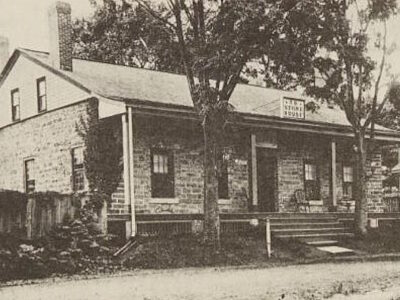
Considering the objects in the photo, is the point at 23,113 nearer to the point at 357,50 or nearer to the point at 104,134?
the point at 104,134

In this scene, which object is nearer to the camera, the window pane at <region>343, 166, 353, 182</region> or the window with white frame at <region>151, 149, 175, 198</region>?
the window with white frame at <region>151, 149, 175, 198</region>

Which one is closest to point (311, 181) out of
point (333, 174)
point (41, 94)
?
point (333, 174)

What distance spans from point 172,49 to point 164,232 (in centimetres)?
474

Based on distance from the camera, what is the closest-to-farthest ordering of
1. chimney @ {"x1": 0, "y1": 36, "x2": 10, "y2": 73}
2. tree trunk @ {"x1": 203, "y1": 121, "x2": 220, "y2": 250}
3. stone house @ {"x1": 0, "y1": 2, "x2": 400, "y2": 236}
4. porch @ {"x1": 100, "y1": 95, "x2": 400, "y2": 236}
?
1. tree trunk @ {"x1": 203, "y1": 121, "x2": 220, "y2": 250}
2. porch @ {"x1": 100, "y1": 95, "x2": 400, "y2": 236}
3. stone house @ {"x1": 0, "y1": 2, "x2": 400, "y2": 236}
4. chimney @ {"x1": 0, "y1": 36, "x2": 10, "y2": 73}

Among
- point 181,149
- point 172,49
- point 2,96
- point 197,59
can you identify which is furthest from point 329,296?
point 2,96

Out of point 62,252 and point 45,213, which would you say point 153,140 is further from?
point 62,252

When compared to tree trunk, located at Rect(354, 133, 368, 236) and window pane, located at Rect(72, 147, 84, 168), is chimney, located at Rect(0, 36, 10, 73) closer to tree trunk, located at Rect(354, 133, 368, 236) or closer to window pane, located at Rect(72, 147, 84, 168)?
window pane, located at Rect(72, 147, 84, 168)

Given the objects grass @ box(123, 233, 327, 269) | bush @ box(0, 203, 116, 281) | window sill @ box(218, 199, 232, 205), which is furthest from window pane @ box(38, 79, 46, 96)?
bush @ box(0, 203, 116, 281)

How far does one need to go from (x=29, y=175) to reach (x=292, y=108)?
29.3 ft

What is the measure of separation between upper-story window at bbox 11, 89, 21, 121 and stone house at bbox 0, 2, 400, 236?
3 centimetres

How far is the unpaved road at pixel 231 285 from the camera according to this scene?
31.0ft

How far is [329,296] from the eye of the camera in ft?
30.7

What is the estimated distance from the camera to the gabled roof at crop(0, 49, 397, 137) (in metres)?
19.3

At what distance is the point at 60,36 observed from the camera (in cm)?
2084
